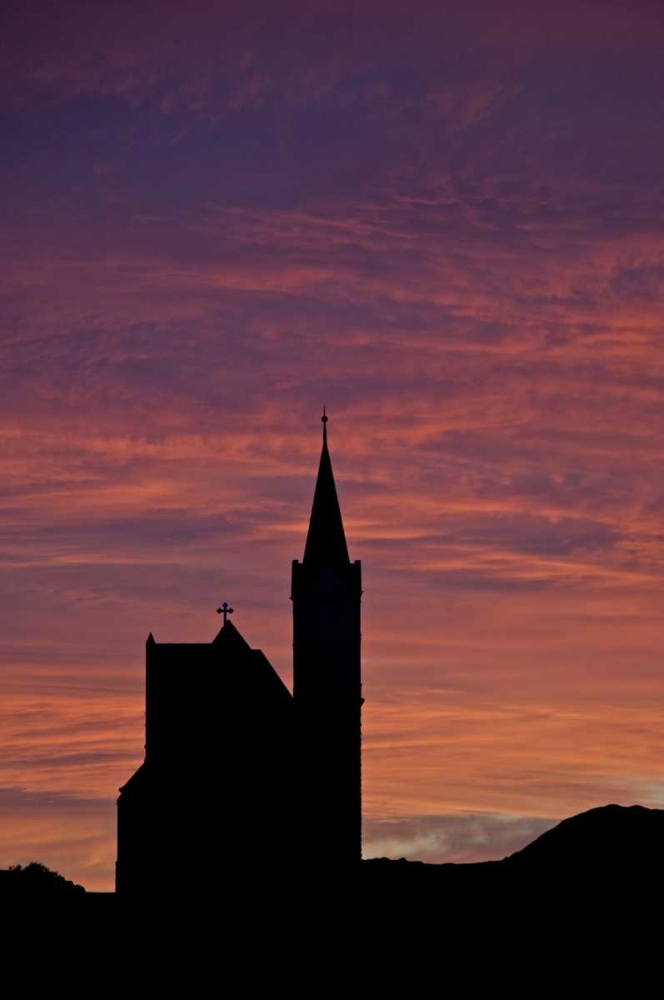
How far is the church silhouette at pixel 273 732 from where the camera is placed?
4262 inches

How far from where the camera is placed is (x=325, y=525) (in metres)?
109

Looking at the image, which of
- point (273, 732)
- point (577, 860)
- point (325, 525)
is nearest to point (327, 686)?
point (273, 732)

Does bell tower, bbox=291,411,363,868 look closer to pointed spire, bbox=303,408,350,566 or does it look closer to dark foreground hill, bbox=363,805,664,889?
pointed spire, bbox=303,408,350,566

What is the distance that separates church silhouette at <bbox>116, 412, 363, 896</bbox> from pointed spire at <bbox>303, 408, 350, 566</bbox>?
45 millimetres

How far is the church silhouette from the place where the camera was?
4262 inches

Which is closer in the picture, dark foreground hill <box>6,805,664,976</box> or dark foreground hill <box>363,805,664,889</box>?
dark foreground hill <box>6,805,664,976</box>

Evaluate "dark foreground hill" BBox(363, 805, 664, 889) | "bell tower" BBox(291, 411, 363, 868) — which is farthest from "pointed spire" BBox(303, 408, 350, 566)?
"dark foreground hill" BBox(363, 805, 664, 889)

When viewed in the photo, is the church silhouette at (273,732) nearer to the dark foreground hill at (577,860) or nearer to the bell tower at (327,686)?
the bell tower at (327,686)

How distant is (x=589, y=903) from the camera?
9869cm

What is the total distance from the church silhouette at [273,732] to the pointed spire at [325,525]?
0.05 m

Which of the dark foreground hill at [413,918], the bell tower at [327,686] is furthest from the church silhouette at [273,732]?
the dark foreground hill at [413,918]

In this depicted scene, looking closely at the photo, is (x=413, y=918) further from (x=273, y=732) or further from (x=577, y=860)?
(x=273, y=732)

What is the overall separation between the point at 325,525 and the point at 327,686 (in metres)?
7.23

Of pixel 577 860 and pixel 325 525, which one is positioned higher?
pixel 325 525
